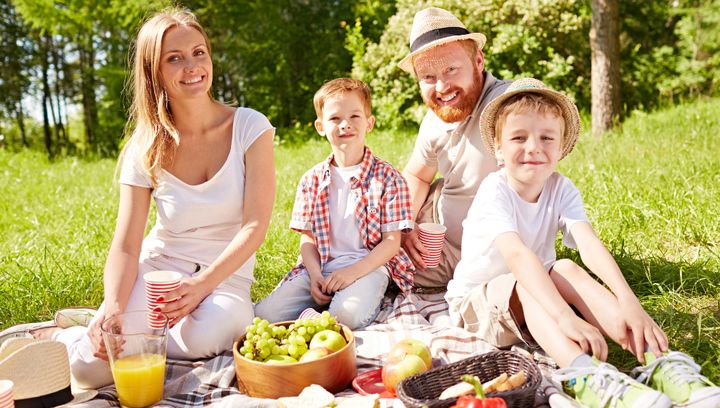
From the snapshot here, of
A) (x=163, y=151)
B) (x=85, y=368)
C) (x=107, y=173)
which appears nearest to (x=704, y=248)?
(x=163, y=151)

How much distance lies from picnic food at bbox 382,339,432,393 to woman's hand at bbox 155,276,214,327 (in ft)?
3.12

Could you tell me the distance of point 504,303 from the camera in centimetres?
280

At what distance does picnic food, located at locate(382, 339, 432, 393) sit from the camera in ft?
8.31

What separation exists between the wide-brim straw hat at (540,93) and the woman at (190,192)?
1.08 metres

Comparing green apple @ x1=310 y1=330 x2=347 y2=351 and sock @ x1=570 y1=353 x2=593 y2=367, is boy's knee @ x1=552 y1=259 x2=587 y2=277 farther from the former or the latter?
green apple @ x1=310 y1=330 x2=347 y2=351

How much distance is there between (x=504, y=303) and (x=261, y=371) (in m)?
1.05

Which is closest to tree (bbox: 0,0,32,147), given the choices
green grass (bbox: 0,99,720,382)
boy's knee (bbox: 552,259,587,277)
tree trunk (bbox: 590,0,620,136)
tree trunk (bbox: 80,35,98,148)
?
tree trunk (bbox: 80,35,98,148)

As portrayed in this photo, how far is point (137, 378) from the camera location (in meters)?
2.57

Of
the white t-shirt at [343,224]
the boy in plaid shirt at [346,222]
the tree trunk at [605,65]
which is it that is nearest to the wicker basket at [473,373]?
the boy in plaid shirt at [346,222]

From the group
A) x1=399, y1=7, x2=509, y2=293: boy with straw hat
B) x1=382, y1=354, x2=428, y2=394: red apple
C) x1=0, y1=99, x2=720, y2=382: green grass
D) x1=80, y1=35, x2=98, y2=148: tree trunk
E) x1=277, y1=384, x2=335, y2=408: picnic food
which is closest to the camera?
x1=277, y1=384, x2=335, y2=408: picnic food

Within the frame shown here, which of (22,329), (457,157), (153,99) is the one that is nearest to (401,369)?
(457,157)

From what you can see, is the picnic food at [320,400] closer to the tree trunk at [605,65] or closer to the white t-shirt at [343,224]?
the white t-shirt at [343,224]

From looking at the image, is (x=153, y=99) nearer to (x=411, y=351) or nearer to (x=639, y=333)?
(x=411, y=351)

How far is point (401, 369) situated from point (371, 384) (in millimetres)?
220
